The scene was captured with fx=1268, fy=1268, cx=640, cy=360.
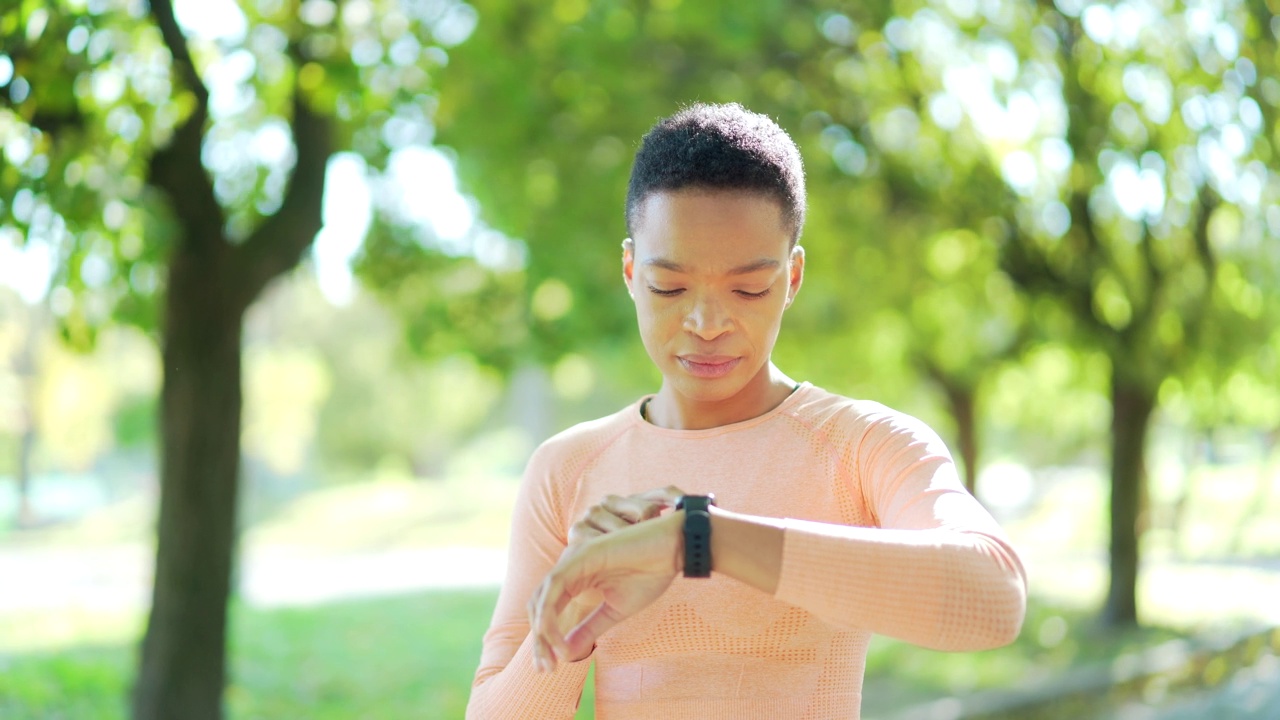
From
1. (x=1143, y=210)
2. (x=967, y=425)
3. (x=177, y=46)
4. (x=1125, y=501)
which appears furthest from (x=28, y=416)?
(x=177, y=46)

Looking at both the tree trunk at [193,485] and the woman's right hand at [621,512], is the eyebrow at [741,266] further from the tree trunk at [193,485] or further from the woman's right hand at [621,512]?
the tree trunk at [193,485]

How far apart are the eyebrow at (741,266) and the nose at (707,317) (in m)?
0.05

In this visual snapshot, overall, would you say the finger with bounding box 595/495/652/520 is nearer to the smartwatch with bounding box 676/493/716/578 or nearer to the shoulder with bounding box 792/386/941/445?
the smartwatch with bounding box 676/493/716/578

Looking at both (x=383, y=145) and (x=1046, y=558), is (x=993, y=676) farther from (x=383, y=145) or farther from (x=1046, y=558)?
(x=1046, y=558)

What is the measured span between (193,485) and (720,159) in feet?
19.8

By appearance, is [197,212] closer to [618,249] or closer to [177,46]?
[177,46]

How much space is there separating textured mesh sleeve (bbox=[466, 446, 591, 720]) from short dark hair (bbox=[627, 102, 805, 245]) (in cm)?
48

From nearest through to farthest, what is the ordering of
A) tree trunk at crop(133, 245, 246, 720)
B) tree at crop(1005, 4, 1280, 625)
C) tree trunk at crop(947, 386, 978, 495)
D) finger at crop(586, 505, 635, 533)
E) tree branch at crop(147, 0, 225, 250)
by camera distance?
finger at crop(586, 505, 635, 533), tree branch at crop(147, 0, 225, 250), tree trunk at crop(133, 245, 246, 720), tree at crop(1005, 4, 1280, 625), tree trunk at crop(947, 386, 978, 495)

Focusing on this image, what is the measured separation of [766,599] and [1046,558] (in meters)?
22.5

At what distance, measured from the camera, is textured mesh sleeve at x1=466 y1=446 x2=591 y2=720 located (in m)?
1.97

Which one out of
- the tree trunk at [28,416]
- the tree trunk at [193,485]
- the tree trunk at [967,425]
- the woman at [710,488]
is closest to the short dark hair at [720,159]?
the woman at [710,488]

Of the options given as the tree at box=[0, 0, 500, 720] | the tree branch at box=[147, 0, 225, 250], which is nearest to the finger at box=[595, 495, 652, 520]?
the tree at box=[0, 0, 500, 720]

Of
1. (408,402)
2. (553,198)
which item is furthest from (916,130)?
(408,402)

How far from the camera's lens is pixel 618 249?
29.3 ft
